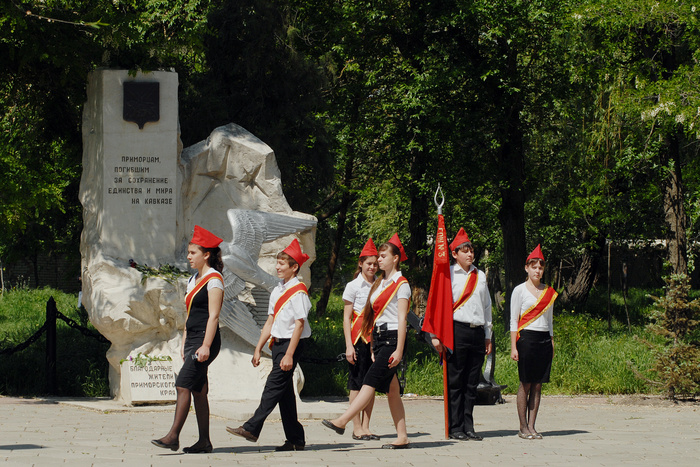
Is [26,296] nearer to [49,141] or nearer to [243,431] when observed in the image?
Result: [49,141]

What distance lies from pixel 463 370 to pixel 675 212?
1083cm

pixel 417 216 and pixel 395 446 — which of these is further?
pixel 417 216

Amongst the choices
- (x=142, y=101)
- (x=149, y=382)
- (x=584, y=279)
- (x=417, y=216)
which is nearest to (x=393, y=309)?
(x=149, y=382)

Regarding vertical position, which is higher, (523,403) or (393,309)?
(393,309)

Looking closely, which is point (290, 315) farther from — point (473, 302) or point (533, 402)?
point (533, 402)

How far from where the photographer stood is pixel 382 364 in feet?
24.4

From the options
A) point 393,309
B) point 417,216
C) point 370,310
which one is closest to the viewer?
point 393,309

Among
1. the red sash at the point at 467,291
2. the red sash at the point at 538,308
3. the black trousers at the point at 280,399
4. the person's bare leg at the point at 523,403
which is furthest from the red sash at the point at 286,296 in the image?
the person's bare leg at the point at 523,403

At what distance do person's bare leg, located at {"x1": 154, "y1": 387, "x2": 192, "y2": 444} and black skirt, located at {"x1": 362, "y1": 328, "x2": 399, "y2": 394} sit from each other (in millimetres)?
1556

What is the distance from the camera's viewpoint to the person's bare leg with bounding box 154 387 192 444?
22.2ft

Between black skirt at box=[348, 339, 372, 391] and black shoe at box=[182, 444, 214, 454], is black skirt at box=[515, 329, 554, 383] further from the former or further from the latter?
black shoe at box=[182, 444, 214, 454]

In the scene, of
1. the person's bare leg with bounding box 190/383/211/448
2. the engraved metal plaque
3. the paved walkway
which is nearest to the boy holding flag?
the paved walkway

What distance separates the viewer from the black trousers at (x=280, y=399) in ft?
23.0

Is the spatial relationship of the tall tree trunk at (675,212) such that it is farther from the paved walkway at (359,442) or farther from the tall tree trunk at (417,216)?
the paved walkway at (359,442)
